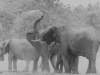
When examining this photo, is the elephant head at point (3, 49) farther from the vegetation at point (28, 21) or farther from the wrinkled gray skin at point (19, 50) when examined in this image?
the vegetation at point (28, 21)

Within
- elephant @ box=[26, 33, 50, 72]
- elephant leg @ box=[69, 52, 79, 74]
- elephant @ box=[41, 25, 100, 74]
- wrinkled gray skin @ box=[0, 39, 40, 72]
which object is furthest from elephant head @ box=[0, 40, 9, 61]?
elephant leg @ box=[69, 52, 79, 74]

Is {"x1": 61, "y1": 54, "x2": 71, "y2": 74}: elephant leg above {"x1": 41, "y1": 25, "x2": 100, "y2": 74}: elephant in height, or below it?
below

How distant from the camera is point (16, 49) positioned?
588 inches

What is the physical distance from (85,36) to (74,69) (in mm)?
1558

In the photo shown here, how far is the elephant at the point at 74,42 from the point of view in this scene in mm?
10953

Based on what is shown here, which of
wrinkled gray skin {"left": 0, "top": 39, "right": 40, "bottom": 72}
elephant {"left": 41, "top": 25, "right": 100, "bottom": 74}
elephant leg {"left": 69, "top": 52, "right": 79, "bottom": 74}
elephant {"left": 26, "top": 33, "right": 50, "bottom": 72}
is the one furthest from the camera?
wrinkled gray skin {"left": 0, "top": 39, "right": 40, "bottom": 72}

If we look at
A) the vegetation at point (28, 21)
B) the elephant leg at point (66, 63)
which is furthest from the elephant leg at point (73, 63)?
the vegetation at point (28, 21)

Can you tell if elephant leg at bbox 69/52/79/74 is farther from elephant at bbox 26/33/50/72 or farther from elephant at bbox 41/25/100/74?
elephant at bbox 26/33/50/72

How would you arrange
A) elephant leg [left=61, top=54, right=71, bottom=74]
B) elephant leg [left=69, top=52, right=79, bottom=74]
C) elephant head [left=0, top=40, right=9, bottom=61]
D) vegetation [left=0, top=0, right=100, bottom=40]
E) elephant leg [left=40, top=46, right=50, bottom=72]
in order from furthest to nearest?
vegetation [left=0, top=0, right=100, bottom=40]
elephant head [left=0, top=40, right=9, bottom=61]
elephant leg [left=40, top=46, right=50, bottom=72]
elephant leg [left=69, top=52, right=79, bottom=74]
elephant leg [left=61, top=54, right=71, bottom=74]

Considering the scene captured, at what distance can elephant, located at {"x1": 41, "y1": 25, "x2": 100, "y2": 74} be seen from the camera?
11.0 meters

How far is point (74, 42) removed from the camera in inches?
448

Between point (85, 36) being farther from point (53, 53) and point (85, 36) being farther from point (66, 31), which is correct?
point (53, 53)

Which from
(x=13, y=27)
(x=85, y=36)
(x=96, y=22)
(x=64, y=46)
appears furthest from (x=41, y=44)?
(x=96, y=22)

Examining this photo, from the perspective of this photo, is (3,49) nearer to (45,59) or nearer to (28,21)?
(45,59)
